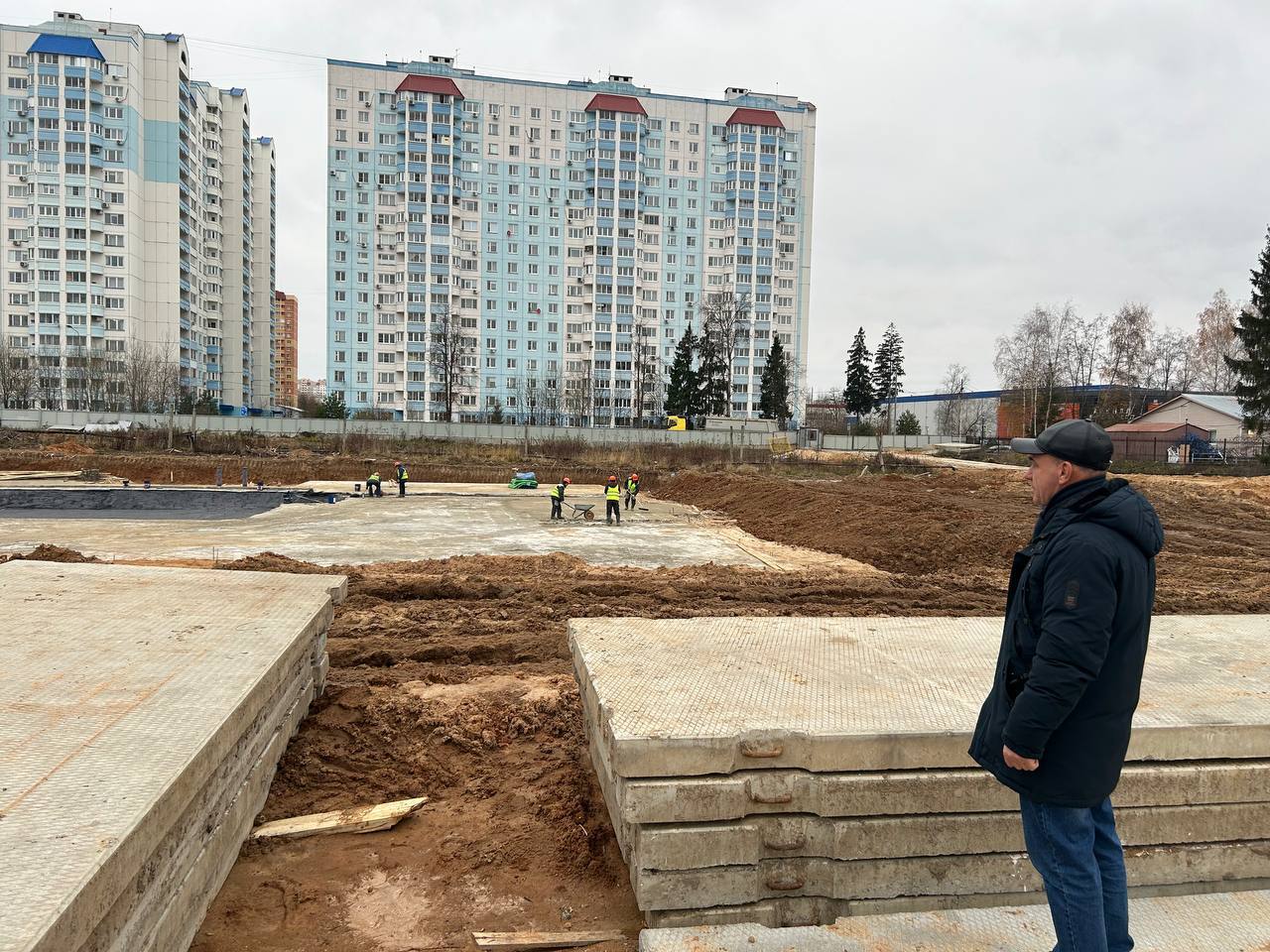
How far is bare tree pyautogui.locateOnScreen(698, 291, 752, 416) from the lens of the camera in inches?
2714

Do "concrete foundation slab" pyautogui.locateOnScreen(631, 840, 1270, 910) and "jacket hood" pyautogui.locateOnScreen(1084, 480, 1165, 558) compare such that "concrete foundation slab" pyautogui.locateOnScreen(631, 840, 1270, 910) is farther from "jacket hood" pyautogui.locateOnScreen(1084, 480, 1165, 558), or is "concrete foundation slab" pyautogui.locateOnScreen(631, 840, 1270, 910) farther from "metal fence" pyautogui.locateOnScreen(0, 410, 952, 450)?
"metal fence" pyautogui.locateOnScreen(0, 410, 952, 450)

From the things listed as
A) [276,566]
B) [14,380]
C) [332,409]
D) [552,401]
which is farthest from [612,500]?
[14,380]

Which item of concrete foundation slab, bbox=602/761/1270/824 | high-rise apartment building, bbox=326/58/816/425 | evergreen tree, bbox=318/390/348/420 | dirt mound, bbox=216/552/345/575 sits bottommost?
dirt mound, bbox=216/552/345/575

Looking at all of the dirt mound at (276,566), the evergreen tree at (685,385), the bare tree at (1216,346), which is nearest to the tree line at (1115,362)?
the bare tree at (1216,346)

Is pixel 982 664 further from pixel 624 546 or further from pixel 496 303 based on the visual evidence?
pixel 496 303

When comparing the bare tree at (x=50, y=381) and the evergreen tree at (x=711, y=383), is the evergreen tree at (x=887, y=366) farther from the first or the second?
the bare tree at (x=50, y=381)

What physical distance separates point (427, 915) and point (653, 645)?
1.68 meters

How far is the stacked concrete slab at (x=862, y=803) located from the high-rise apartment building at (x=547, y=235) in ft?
220

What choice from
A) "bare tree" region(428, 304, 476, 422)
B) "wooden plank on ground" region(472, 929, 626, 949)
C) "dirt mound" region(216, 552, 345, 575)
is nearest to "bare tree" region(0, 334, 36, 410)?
"bare tree" region(428, 304, 476, 422)

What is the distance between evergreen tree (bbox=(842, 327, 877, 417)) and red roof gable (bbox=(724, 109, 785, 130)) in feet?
84.8

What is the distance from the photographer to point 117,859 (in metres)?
2.01

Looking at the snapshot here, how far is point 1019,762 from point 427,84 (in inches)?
3203

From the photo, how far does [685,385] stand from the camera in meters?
67.6

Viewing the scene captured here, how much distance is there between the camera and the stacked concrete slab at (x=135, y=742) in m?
1.97
